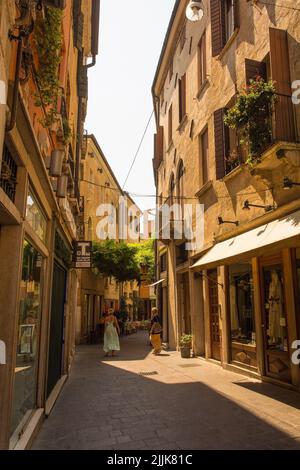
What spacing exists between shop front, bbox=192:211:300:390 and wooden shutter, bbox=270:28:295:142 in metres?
1.67

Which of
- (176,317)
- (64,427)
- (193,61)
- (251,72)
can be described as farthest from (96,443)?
(193,61)

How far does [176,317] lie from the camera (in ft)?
49.7

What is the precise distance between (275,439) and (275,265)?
4.02 meters

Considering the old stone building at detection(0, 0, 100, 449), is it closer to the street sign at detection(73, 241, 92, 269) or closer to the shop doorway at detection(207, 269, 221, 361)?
the street sign at detection(73, 241, 92, 269)

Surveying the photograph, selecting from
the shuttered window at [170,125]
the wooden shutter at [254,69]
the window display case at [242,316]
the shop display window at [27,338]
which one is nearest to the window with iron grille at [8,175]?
the shop display window at [27,338]

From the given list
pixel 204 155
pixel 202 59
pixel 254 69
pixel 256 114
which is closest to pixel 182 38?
pixel 202 59

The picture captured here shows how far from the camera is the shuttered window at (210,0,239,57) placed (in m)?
10.7

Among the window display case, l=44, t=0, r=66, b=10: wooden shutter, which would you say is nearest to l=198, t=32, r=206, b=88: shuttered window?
the window display case

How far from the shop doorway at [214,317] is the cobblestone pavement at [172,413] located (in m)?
1.39

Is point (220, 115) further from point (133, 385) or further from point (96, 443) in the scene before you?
point (96, 443)

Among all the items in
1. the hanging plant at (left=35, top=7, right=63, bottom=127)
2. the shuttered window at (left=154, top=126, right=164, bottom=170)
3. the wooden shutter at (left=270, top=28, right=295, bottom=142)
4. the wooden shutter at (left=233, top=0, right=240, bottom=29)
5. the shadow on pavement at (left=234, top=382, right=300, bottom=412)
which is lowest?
the shadow on pavement at (left=234, top=382, right=300, bottom=412)

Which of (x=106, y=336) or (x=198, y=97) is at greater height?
(x=198, y=97)

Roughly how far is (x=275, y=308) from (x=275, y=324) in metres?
0.34

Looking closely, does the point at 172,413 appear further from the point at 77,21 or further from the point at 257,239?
the point at 77,21
